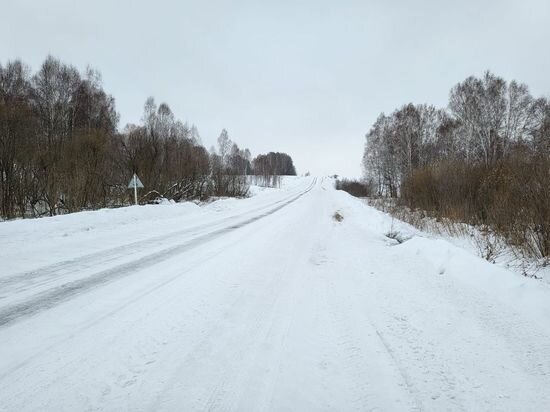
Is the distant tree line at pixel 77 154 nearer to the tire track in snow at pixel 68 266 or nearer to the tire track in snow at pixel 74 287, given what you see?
the tire track in snow at pixel 68 266

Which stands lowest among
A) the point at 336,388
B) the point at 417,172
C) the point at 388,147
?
the point at 336,388

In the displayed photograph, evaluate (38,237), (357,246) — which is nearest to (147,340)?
(357,246)

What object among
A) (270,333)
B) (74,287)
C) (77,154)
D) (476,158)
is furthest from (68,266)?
(476,158)

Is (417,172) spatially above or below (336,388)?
above

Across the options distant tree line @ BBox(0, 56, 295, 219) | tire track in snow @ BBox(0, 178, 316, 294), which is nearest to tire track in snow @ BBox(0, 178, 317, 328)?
tire track in snow @ BBox(0, 178, 316, 294)

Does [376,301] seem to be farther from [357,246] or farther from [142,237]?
[142,237]

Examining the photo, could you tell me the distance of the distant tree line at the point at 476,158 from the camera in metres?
6.64

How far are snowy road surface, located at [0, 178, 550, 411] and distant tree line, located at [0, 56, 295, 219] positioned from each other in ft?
32.7

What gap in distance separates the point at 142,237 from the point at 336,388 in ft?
24.5

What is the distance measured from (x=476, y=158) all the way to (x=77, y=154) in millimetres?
20842

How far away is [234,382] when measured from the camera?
244 centimetres

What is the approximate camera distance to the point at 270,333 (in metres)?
3.25

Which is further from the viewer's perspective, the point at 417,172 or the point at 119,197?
the point at 119,197

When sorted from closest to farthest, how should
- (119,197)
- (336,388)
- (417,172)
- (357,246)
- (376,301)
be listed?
(336,388) < (376,301) < (357,246) < (417,172) < (119,197)
